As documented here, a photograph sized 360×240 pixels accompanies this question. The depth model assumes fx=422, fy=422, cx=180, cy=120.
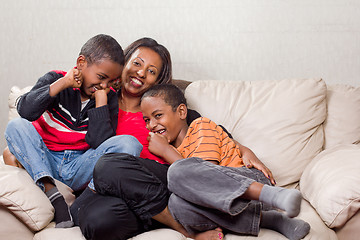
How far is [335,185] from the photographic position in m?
1.48

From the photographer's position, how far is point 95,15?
2.37 metres

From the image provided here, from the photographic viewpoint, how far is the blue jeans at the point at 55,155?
1.59 metres

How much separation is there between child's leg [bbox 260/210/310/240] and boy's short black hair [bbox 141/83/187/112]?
0.64 m

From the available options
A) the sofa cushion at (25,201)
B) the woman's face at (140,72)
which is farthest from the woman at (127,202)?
the woman's face at (140,72)

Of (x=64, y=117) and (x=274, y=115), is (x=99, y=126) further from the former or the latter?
(x=274, y=115)

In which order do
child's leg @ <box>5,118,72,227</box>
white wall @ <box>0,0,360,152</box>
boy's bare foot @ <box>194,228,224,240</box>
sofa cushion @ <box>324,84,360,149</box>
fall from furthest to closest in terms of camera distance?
white wall @ <box>0,0,360,152</box>
sofa cushion @ <box>324,84,360,149</box>
child's leg @ <box>5,118,72,227</box>
boy's bare foot @ <box>194,228,224,240</box>

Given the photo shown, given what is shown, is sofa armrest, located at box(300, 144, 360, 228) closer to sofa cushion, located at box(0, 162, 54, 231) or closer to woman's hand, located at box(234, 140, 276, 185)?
woman's hand, located at box(234, 140, 276, 185)

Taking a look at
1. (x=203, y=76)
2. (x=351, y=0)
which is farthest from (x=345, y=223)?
(x=351, y=0)

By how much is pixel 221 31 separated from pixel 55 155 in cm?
115

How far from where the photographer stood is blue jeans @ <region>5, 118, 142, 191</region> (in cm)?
159

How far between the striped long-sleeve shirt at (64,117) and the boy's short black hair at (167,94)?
0.21 metres

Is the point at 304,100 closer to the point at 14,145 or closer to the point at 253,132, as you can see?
the point at 253,132

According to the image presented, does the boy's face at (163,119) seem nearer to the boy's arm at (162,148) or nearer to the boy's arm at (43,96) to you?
the boy's arm at (162,148)

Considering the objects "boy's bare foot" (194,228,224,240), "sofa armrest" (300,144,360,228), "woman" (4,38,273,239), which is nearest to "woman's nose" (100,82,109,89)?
"woman" (4,38,273,239)
